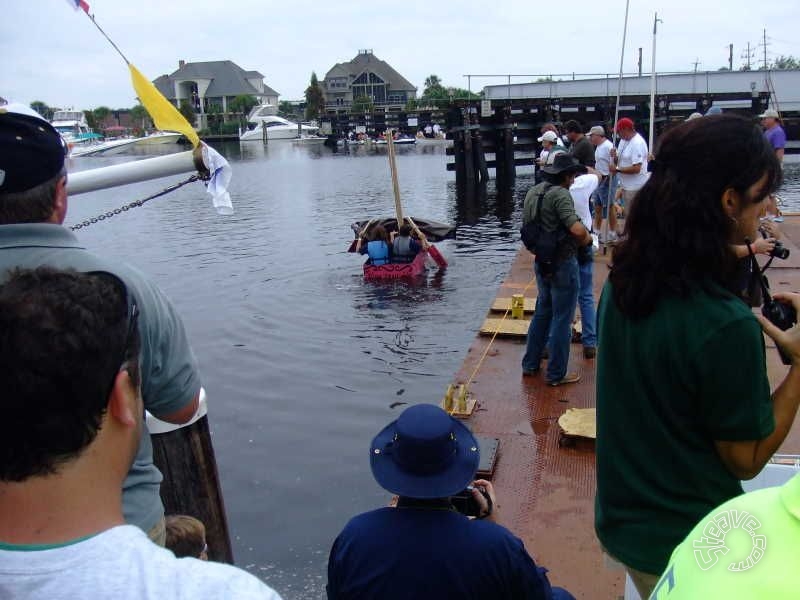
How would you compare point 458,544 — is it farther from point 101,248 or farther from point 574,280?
point 101,248

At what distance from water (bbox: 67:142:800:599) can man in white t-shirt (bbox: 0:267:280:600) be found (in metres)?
3.69

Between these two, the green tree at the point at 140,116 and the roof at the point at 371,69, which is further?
the roof at the point at 371,69

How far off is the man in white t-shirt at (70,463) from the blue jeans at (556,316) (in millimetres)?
4682

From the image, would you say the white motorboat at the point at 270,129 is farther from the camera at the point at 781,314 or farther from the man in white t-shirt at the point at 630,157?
the camera at the point at 781,314

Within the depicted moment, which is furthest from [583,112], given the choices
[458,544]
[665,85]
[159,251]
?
[458,544]

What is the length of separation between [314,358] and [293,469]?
123 inches

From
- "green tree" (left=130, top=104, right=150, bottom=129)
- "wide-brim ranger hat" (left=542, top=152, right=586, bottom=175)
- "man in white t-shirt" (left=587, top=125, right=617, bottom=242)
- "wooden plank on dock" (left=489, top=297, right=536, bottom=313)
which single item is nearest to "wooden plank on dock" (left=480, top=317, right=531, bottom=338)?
"wooden plank on dock" (left=489, top=297, right=536, bottom=313)

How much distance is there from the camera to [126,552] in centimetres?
93

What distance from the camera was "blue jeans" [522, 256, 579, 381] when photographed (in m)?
5.45

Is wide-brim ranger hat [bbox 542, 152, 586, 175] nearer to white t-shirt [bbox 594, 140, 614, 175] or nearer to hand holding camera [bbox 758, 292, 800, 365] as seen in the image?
hand holding camera [bbox 758, 292, 800, 365]

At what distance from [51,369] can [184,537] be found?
1563mm

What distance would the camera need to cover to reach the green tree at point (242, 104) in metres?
100

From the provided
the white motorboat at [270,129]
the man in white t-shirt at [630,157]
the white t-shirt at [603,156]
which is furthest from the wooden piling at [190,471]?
the white motorboat at [270,129]

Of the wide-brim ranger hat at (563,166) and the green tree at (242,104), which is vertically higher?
the green tree at (242,104)
